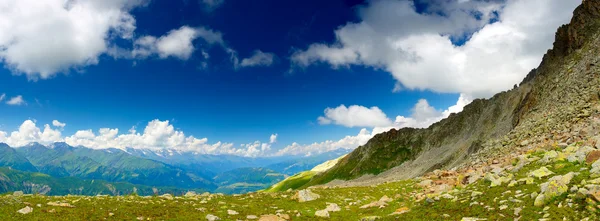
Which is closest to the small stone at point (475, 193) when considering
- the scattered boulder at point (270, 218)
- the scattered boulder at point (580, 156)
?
the scattered boulder at point (580, 156)

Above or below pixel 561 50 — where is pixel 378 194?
below

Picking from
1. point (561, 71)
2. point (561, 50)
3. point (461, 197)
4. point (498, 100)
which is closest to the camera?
point (461, 197)

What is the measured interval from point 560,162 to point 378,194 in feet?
58.8

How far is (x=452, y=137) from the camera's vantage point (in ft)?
428

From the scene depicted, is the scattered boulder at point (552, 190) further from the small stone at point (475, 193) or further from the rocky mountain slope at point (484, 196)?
the small stone at point (475, 193)

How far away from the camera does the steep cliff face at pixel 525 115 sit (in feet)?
145

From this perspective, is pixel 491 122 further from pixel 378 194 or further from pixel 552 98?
pixel 378 194

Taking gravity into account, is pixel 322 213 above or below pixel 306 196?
below

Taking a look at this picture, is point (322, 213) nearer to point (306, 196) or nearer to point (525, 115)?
point (306, 196)

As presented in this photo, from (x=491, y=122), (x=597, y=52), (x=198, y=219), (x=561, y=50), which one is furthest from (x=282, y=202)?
(x=491, y=122)

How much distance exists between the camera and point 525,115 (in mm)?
64500

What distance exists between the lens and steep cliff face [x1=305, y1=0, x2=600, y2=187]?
44.1 metres

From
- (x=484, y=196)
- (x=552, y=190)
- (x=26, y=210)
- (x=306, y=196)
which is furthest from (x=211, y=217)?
(x=552, y=190)

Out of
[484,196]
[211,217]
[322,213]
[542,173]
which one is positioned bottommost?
[322,213]
